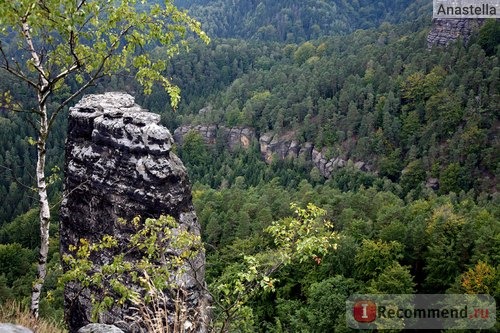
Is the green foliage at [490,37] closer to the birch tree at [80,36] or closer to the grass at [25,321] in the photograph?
the birch tree at [80,36]

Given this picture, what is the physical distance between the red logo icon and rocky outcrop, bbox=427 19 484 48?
119 m

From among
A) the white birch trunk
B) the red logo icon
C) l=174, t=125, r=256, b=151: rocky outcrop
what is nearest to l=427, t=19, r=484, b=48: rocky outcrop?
l=174, t=125, r=256, b=151: rocky outcrop

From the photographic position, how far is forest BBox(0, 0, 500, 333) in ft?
151

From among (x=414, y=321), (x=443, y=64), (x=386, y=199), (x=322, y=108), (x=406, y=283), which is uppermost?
(x=443, y=64)

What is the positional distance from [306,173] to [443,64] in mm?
45530

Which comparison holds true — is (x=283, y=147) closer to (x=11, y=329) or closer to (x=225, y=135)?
(x=225, y=135)

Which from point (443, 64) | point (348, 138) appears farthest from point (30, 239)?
point (443, 64)

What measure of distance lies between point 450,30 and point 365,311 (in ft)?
415

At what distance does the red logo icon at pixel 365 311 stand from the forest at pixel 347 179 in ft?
4.54

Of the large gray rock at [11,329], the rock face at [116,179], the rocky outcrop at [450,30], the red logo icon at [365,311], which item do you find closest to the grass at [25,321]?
the large gray rock at [11,329]

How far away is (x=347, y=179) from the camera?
116 metres

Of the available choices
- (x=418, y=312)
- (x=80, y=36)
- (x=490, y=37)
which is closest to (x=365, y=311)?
(x=418, y=312)

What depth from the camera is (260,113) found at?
157500mm

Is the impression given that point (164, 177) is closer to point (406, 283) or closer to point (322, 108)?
point (406, 283)
